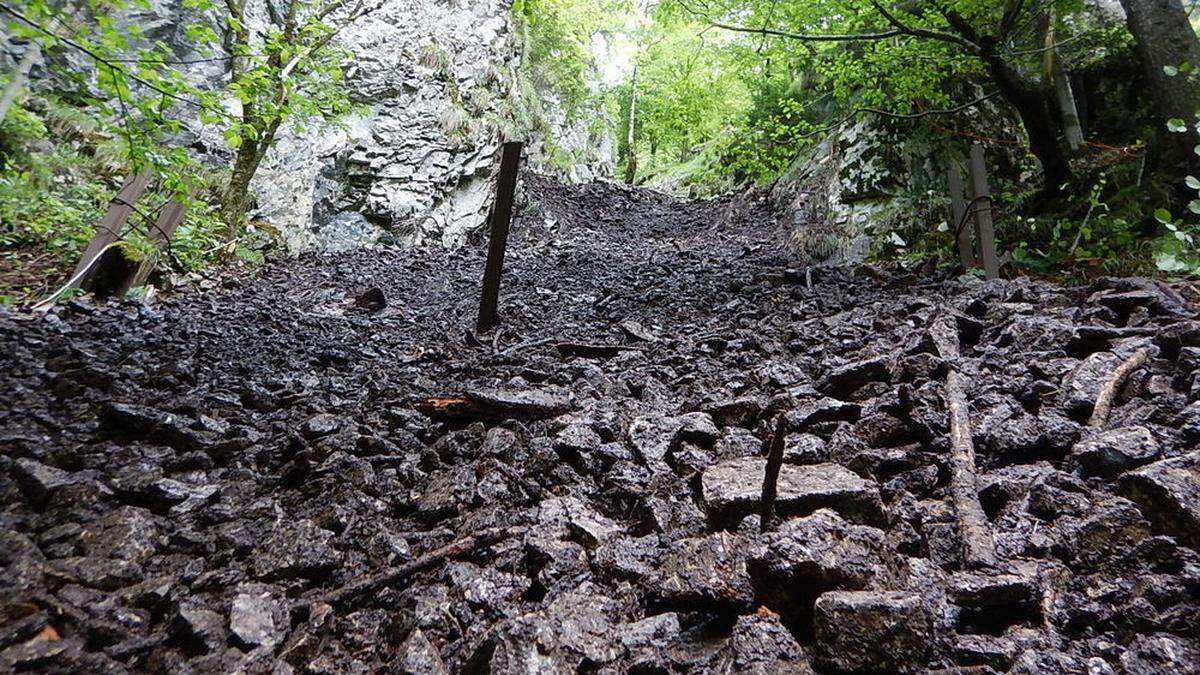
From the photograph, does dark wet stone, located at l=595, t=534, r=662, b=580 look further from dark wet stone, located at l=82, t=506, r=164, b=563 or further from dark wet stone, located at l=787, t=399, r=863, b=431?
dark wet stone, located at l=82, t=506, r=164, b=563

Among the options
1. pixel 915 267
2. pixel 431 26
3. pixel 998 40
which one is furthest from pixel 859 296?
pixel 431 26

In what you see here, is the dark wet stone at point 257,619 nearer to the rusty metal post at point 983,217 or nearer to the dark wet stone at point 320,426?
the dark wet stone at point 320,426

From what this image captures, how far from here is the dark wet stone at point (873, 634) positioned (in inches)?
45.3

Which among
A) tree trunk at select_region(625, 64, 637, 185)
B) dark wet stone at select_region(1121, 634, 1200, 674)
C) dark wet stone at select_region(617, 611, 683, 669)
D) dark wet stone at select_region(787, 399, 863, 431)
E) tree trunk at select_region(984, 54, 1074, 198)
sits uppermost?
tree trunk at select_region(625, 64, 637, 185)

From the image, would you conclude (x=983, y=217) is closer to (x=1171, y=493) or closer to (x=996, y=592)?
(x=1171, y=493)

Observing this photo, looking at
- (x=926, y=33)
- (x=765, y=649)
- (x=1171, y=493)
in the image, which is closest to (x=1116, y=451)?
(x=1171, y=493)

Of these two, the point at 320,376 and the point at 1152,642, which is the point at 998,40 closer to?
the point at 1152,642

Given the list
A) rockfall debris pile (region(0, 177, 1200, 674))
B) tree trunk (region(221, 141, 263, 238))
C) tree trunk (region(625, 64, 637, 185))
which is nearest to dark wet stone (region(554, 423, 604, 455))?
rockfall debris pile (region(0, 177, 1200, 674))

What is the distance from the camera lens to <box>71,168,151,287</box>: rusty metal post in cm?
529

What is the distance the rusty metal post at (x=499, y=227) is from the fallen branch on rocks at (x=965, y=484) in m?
3.50

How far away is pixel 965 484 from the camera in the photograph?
1740mm

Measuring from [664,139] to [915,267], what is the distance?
65.3 feet

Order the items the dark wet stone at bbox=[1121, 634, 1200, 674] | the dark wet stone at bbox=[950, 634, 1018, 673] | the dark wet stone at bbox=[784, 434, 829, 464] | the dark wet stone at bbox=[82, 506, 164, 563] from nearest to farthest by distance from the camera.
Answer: the dark wet stone at bbox=[1121, 634, 1200, 674] → the dark wet stone at bbox=[950, 634, 1018, 673] → the dark wet stone at bbox=[82, 506, 164, 563] → the dark wet stone at bbox=[784, 434, 829, 464]

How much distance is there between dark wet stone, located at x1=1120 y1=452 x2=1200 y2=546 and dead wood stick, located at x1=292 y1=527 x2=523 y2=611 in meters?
1.76
